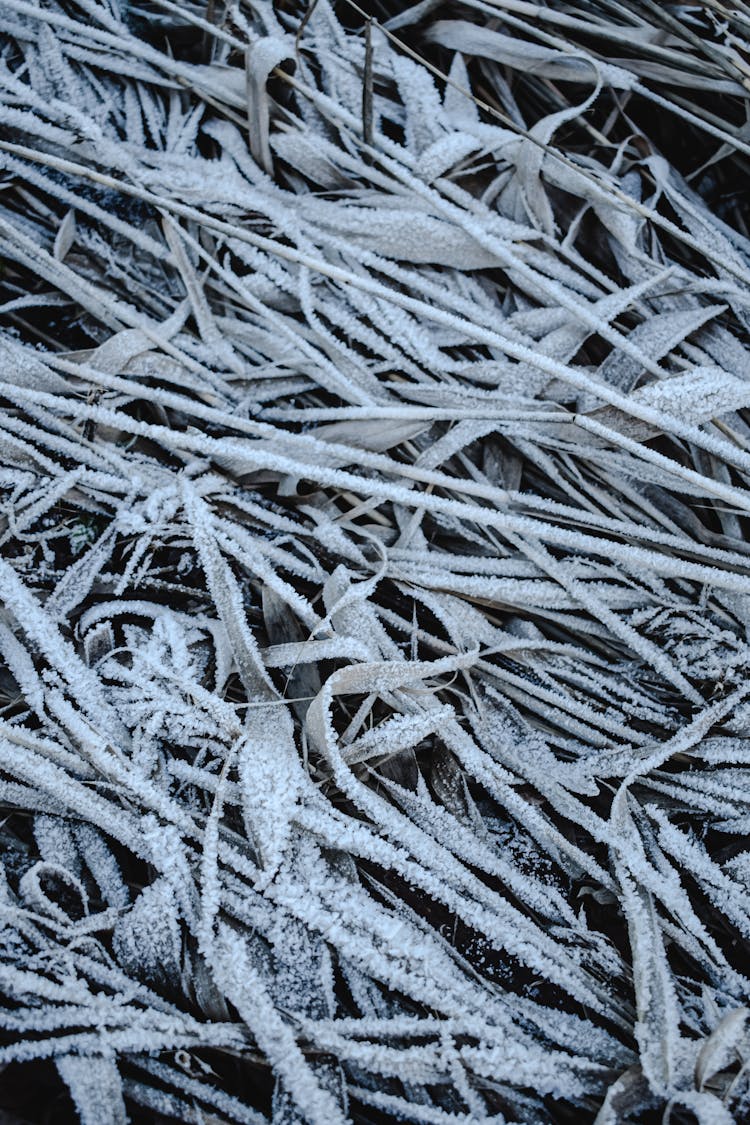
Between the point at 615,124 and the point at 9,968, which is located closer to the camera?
the point at 9,968

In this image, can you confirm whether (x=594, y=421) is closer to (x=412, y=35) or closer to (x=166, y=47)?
(x=412, y=35)

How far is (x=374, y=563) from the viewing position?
87 cm

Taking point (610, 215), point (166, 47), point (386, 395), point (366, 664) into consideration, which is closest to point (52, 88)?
point (166, 47)

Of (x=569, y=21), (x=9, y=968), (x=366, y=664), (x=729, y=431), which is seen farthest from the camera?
(x=569, y=21)

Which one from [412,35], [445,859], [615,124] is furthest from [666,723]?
[412,35]

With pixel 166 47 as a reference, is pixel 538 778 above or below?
below

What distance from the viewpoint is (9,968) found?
640 millimetres

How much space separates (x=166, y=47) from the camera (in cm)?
107

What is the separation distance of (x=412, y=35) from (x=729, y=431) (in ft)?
2.37

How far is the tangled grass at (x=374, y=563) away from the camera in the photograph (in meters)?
0.66

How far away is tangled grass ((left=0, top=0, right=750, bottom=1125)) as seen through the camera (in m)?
0.66

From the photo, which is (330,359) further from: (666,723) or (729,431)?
(666,723)

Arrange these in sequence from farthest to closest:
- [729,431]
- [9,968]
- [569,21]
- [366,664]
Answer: [569,21] < [729,431] < [366,664] < [9,968]

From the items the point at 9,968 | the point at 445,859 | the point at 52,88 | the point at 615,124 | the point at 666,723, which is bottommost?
the point at 9,968
